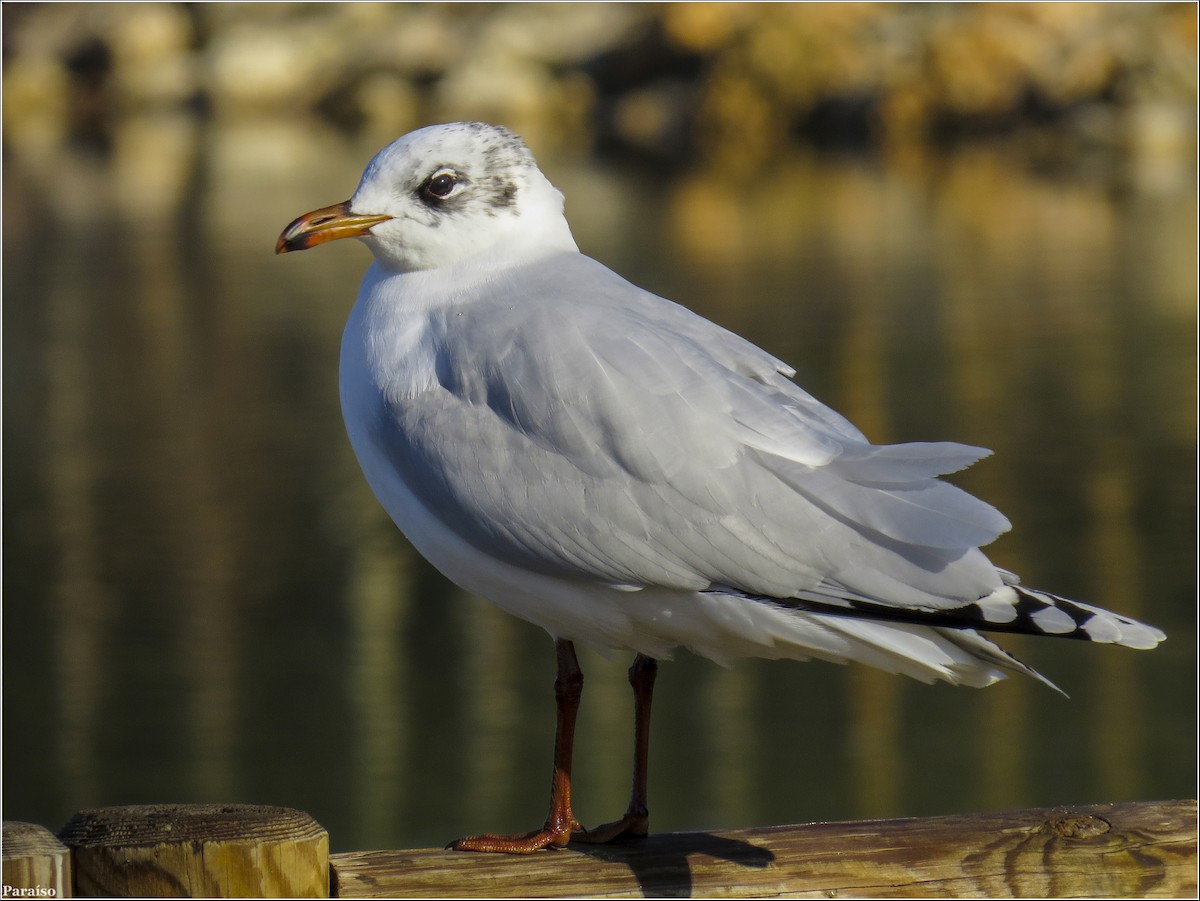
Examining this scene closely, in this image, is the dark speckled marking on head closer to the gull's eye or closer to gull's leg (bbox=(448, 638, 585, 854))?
the gull's eye

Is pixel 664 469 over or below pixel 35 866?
over

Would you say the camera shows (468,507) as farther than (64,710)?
No

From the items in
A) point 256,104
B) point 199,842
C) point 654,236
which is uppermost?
point 256,104

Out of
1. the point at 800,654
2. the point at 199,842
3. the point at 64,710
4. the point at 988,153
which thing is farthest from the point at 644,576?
the point at 988,153

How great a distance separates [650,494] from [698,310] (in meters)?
12.6

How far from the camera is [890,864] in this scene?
306 centimetres

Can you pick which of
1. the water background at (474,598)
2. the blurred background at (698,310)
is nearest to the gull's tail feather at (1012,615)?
the blurred background at (698,310)

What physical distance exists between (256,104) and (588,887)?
37609 millimetres

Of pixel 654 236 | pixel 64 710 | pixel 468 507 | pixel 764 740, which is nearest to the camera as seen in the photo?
pixel 468 507

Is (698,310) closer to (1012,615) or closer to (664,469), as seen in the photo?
(664,469)

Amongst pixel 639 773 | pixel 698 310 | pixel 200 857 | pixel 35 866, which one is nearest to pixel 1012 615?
pixel 639 773

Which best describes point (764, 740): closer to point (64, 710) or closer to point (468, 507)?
point (64, 710)

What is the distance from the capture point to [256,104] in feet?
129

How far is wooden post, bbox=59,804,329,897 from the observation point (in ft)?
9.27
